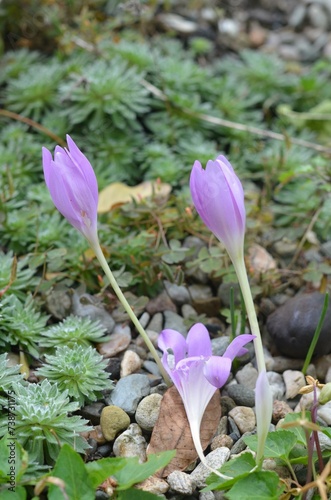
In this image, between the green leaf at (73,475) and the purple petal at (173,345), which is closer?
the green leaf at (73,475)

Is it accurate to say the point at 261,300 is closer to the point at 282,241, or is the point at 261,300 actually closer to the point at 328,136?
the point at 282,241

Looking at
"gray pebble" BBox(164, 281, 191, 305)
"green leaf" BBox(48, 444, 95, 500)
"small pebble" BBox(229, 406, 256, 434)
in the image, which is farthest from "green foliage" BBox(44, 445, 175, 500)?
"gray pebble" BBox(164, 281, 191, 305)

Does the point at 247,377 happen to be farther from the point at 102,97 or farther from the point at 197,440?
the point at 102,97

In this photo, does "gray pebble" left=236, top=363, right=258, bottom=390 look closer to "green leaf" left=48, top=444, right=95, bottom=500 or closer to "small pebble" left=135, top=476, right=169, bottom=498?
"small pebble" left=135, top=476, right=169, bottom=498

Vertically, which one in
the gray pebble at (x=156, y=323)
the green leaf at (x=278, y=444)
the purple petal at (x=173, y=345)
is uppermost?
the purple petal at (x=173, y=345)

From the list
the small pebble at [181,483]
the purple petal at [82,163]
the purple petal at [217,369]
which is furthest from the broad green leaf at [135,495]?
the purple petal at [82,163]

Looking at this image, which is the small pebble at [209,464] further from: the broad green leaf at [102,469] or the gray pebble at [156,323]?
the gray pebble at [156,323]

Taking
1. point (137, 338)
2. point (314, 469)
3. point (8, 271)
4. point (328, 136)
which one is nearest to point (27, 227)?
point (8, 271)
